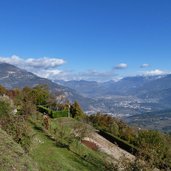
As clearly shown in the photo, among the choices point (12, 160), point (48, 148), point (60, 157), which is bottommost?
point (60, 157)

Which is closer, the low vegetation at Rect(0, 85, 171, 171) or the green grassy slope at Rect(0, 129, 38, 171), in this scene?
the green grassy slope at Rect(0, 129, 38, 171)

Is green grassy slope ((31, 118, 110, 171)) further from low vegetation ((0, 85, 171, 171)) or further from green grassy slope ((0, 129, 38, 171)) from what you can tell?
green grassy slope ((0, 129, 38, 171))

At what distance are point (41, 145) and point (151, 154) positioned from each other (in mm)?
14178

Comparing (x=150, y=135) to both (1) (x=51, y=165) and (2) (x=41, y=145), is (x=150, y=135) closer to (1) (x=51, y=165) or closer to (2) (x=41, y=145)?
(2) (x=41, y=145)

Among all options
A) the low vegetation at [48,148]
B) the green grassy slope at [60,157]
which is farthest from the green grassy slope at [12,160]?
the green grassy slope at [60,157]

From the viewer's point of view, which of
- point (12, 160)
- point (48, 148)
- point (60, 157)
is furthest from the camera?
point (48, 148)

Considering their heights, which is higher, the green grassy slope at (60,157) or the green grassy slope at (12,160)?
the green grassy slope at (12,160)

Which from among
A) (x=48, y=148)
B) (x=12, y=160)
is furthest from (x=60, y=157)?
(x=12, y=160)

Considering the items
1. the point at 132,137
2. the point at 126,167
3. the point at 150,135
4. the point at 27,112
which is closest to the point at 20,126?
the point at 126,167

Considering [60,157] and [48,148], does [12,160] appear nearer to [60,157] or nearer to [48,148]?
[60,157]

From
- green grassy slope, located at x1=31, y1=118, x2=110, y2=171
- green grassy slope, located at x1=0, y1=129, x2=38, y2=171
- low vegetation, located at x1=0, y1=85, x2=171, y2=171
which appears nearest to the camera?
green grassy slope, located at x1=0, y1=129, x2=38, y2=171

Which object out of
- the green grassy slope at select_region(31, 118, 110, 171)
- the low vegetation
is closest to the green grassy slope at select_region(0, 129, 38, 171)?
the low vegetation

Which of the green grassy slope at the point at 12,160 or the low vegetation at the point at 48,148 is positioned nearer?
the green grassy slope at the point at 12,160

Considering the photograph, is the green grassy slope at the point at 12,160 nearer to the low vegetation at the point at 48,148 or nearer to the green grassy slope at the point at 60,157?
the low vegetation at the point at 48,148
